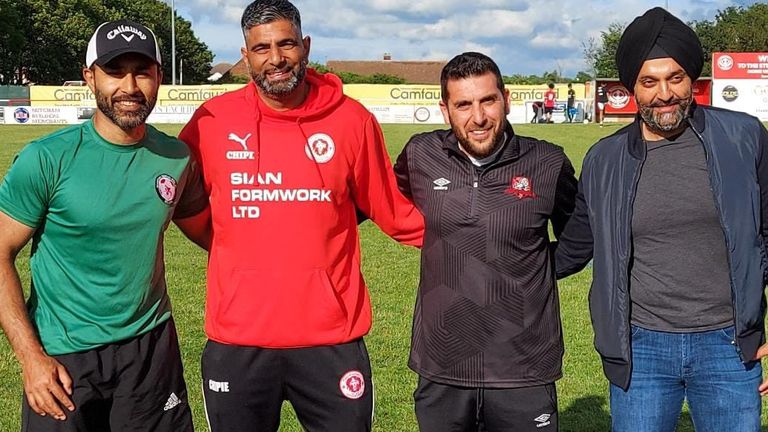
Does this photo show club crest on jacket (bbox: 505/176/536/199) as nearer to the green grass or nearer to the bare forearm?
the bare forearm

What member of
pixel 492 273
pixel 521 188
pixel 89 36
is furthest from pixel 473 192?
pixel 89 36

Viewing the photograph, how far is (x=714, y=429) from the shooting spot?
3506 mm

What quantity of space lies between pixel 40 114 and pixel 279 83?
39726mm

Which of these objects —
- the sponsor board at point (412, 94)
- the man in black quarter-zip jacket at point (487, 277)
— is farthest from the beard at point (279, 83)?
the sponsor board at point (412, 94)

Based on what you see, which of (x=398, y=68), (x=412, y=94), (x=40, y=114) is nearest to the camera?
(x=40, y=114)

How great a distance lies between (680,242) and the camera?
347cm

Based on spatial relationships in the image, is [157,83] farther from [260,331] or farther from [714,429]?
[714,429]

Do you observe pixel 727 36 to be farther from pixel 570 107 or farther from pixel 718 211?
pixel 718 211

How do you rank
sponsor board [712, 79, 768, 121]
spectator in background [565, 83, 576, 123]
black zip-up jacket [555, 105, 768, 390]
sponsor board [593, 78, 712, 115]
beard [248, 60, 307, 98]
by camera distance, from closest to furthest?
black zip-up jacket [555, 105, 768, 390]
beard [248, 60, 307, 98]
sponsor board [712, 79, 768, 121]
sponsor board [593, 78, 712, 115]
spectator in background [565, 83, 576, 123]

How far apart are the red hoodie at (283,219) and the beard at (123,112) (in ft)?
1.37

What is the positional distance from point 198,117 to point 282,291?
92cm

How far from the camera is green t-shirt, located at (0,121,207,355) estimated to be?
3447 mm

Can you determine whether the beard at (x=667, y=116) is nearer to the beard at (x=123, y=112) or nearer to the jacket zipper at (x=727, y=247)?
the jacket zipper at (x=727, y=247)

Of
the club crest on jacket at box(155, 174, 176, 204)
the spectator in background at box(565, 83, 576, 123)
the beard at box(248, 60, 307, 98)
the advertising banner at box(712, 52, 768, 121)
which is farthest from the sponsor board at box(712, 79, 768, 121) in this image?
the club crest on jacket at box(155, 174, 176, 204)
